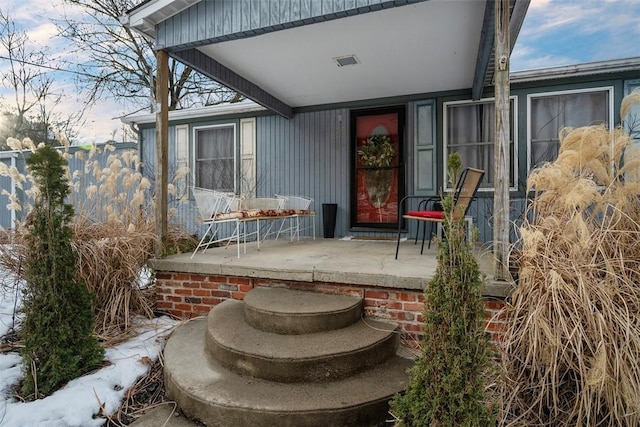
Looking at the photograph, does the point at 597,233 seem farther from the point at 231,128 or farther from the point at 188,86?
the point at 188,86

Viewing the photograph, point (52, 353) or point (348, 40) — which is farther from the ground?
point (348, 40)

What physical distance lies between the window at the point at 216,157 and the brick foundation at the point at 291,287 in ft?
11.8

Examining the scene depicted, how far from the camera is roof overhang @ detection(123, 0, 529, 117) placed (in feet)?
11.4

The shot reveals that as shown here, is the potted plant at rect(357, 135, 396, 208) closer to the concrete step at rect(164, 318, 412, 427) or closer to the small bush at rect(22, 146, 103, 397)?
the concrete step at rect(164, 318, 412, 427)

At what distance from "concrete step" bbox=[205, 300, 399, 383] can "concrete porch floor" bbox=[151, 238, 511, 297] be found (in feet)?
1.16

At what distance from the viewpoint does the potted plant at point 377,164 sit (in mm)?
6027

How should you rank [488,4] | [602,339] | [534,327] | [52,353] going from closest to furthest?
[602,339] → [534,327] → [52,353] → [488,4]

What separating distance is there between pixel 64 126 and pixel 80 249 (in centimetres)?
1177

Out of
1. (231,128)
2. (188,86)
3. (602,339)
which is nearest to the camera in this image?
(602,339)

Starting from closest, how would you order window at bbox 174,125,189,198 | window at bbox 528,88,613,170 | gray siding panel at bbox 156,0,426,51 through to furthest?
gray siding panel at bbox 156,0,426,51
window at bbox 528,88,613,170
window at bbox 174,125,189,198

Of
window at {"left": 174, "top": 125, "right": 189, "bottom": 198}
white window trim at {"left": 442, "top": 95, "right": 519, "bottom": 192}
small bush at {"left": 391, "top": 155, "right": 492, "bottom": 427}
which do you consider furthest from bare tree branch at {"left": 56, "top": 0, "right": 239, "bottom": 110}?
small bush at {"left": 391, "top": 155, "right": 492, "bottom": 427}

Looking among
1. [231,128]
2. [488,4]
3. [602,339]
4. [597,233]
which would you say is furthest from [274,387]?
[231,128]

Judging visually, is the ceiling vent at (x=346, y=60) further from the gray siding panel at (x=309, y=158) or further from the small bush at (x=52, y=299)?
the small bush at (x=52, y=299)

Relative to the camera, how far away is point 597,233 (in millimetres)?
1998
